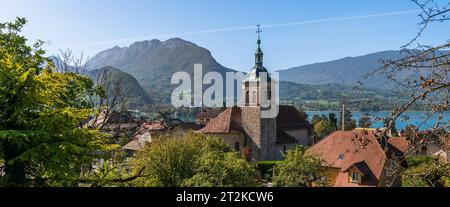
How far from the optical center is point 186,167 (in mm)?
23062

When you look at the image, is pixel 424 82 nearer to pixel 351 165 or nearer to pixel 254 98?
pixel 351 165

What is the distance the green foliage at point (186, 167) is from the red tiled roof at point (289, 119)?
1040 inches

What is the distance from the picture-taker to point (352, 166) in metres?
27.2

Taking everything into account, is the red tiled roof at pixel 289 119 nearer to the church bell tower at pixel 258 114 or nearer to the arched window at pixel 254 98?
the church bell tower at pixel 258 114

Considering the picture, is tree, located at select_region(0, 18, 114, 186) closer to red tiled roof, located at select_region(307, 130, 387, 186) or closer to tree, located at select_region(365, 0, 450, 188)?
tree, located at select_region(365, 0, 450, 188)

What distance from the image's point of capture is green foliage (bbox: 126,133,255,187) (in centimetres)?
2088

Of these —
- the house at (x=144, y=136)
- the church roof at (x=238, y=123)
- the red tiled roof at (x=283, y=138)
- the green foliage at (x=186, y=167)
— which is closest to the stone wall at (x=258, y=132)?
the church roof at (x=238, y=123)

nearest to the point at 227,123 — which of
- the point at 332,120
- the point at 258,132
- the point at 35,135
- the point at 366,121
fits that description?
the point at 258,132

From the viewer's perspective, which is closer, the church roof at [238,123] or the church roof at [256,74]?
the church roof at [238,123]

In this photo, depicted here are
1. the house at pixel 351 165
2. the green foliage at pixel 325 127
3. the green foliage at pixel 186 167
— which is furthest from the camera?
the green foliage at pixel 325 127

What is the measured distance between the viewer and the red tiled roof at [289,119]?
165 ft

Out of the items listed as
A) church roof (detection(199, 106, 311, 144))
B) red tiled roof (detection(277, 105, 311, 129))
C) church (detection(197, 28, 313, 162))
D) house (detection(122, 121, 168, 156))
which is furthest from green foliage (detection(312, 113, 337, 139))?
house (detection(122, 121, 168, 156))

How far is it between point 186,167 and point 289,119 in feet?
99.8
